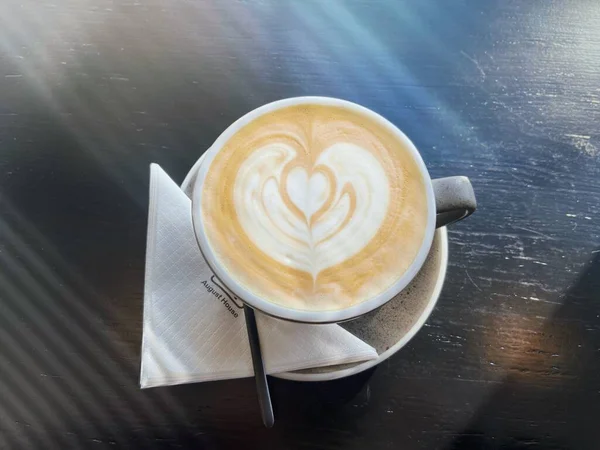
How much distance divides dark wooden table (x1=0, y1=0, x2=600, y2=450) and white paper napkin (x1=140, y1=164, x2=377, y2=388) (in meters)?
0.09

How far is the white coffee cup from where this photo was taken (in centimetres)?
55

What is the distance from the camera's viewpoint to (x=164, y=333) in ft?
2.00

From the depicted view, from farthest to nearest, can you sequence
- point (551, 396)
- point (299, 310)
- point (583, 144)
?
point (583, 144) < point (551, 396) < point (299, 310)

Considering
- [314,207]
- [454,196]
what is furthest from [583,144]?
[314,207]

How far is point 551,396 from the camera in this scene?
68cm

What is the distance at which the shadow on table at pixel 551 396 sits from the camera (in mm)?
671

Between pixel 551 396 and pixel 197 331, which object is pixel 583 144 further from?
pixel 197 331

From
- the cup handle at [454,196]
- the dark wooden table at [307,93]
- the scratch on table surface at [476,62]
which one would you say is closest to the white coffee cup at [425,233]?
the cup handle at [454,196]

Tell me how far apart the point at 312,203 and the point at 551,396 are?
41 centimetres

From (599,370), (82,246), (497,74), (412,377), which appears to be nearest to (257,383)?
(412,377)

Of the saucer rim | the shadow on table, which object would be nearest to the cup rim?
the saucer rim

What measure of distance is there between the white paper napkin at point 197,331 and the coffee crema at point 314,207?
0.23 feet

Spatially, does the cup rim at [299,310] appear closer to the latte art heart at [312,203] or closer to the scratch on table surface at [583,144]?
the latte art heart at [312,203]

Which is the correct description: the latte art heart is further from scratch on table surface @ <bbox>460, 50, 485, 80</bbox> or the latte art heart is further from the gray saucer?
scratch on table surface @ <bbox>460, 50, 485, 80</bbox>
